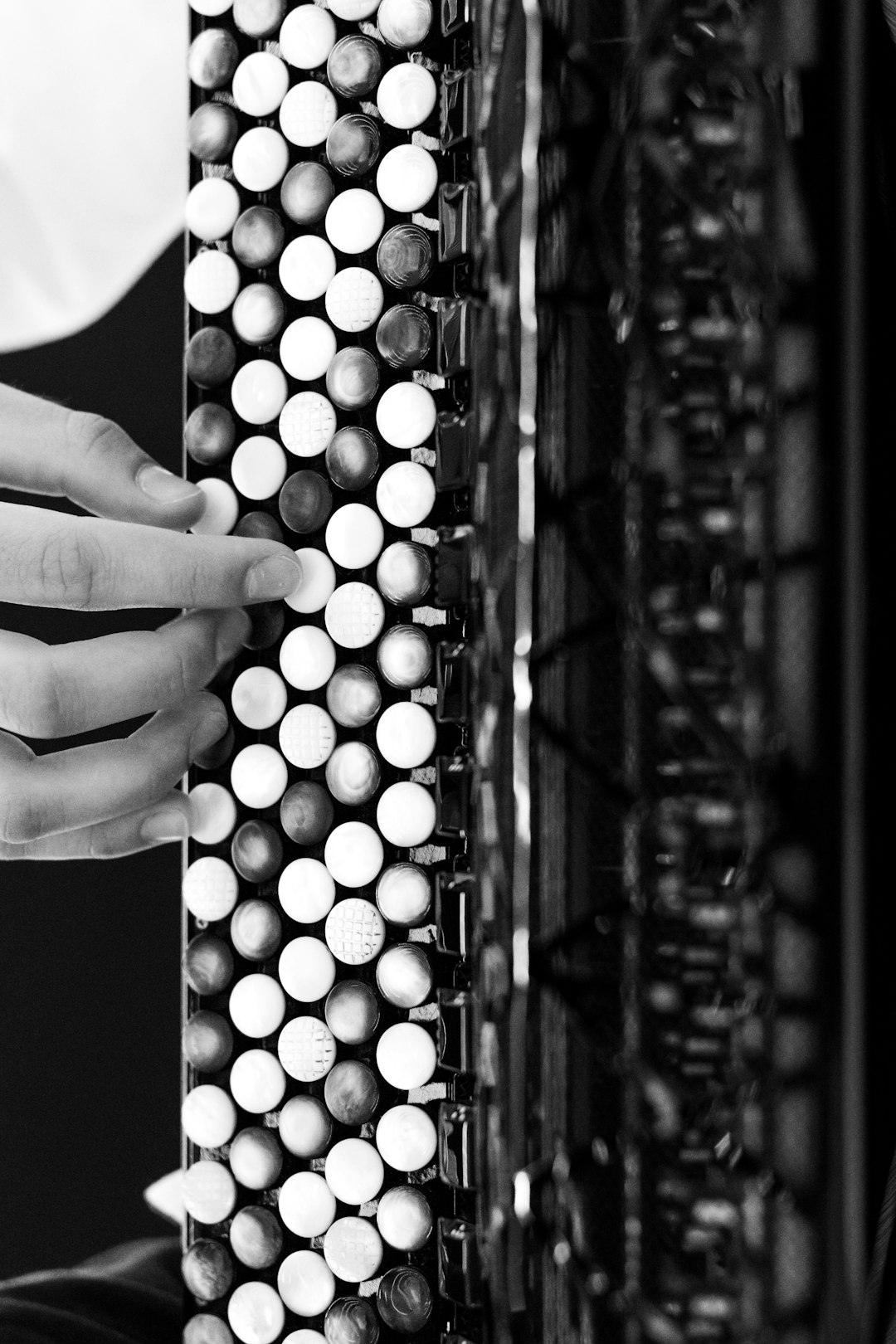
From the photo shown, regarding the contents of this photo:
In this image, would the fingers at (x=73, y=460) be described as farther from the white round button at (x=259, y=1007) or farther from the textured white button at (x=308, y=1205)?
the textured white button at (x=308, y=1205)

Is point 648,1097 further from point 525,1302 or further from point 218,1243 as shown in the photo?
point 218,1243

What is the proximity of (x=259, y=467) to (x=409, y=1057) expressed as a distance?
0.33 metres

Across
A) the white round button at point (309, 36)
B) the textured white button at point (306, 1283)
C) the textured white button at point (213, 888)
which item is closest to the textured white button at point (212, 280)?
the white round button at point (309, 36)

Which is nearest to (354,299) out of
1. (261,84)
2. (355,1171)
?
(261,84)

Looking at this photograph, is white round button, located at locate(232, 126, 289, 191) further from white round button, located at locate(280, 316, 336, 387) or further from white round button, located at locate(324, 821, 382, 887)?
white round button, located at locate(324, 821, 382, 887)

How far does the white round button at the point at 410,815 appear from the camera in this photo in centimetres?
53

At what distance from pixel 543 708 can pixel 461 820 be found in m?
0.12

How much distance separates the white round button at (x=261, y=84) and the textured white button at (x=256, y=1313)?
0.67m

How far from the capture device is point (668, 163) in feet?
1.18

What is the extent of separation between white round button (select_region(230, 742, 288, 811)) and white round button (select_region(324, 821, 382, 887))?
1.9 inches

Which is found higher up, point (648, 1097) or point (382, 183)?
point (382, 183)

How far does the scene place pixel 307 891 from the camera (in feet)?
1.87

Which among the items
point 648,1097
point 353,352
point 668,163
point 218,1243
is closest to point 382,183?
point 353,352

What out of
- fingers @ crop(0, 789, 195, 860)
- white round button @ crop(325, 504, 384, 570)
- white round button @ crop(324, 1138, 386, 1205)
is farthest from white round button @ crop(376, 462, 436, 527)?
white round button @ crop(324, 1138, 386, 1205)
